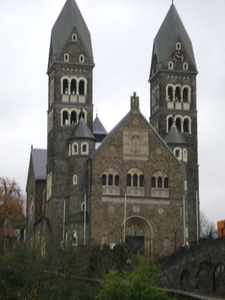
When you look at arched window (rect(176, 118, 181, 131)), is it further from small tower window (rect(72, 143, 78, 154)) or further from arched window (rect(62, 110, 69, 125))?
small tower window (rect(72, 143, 78, 154))

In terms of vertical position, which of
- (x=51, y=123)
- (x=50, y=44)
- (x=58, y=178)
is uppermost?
(x=50, y=44)

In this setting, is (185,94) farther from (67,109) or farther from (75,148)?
(75,148)

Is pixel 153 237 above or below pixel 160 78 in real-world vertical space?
below

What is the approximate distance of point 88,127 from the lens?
97.9 metres

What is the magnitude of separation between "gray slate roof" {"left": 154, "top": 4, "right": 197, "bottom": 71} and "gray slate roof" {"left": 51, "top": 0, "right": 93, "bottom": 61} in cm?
878

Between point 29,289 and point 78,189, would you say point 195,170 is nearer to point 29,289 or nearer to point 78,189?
point 78,189

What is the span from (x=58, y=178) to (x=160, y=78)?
57.1ft

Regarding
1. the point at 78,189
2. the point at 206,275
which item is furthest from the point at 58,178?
the point at 206,275

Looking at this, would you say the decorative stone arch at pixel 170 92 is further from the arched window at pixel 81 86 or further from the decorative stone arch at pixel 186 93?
the arched window at pixel 81 86

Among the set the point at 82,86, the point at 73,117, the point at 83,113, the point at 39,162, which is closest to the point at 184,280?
the point at 83,113

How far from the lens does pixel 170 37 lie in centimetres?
10425

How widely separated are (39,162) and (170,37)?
24919 mm

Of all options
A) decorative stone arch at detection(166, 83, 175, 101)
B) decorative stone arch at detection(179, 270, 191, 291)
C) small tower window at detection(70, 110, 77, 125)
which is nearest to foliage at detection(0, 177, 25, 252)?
small tower window at detection(70, 110, 77, 125)

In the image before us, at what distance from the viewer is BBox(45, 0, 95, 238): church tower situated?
9481 cm
